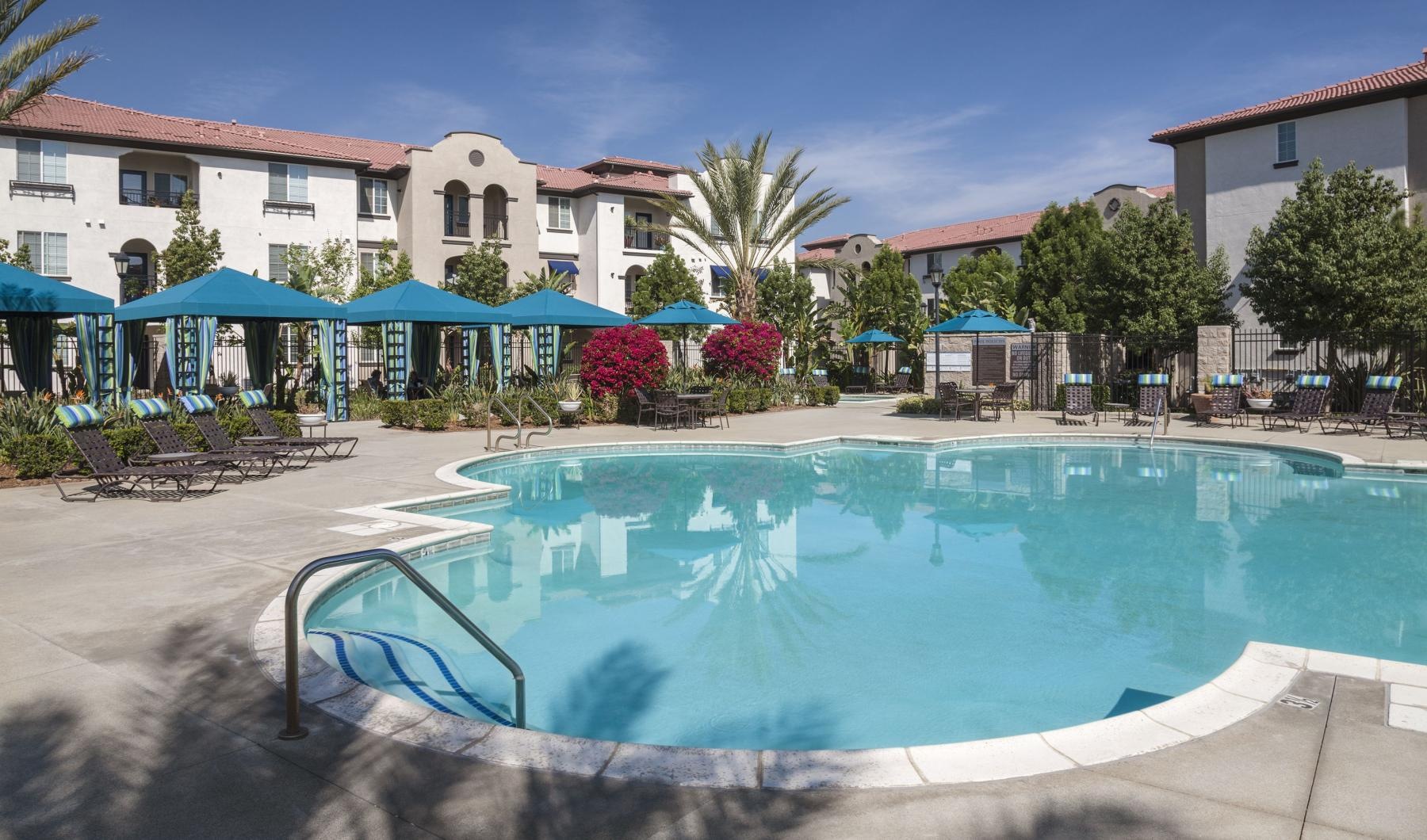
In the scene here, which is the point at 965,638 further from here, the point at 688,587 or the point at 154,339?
the point at 154,339

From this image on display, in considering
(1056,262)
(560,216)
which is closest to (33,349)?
(560,216)

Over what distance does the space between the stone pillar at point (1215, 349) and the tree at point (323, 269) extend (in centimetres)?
2787

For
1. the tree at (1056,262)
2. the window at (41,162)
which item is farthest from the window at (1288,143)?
the window at (41,162)

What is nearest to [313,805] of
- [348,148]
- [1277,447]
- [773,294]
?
[1277,447]

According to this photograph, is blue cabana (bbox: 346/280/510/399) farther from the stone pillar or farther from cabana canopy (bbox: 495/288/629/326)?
the stone pillar

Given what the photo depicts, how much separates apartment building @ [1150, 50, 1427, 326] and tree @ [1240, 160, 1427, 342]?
247 centimetres

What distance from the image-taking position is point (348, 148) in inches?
1569

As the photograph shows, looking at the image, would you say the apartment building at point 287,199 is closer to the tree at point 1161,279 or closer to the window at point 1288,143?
the tree at point 1161,279

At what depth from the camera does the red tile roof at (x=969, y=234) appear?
5172 centimetres

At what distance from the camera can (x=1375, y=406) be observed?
1867cm

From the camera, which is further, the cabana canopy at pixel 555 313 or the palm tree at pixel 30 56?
the cabana canopy at pixel 555 313

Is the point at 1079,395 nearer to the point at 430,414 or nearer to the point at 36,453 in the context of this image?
the point at 430,414

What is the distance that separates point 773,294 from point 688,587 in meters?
32.3

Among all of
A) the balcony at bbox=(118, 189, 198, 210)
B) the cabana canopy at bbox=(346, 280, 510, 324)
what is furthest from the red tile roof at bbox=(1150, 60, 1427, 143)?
the balcony at bbox=(118, 189, 198, 210)
